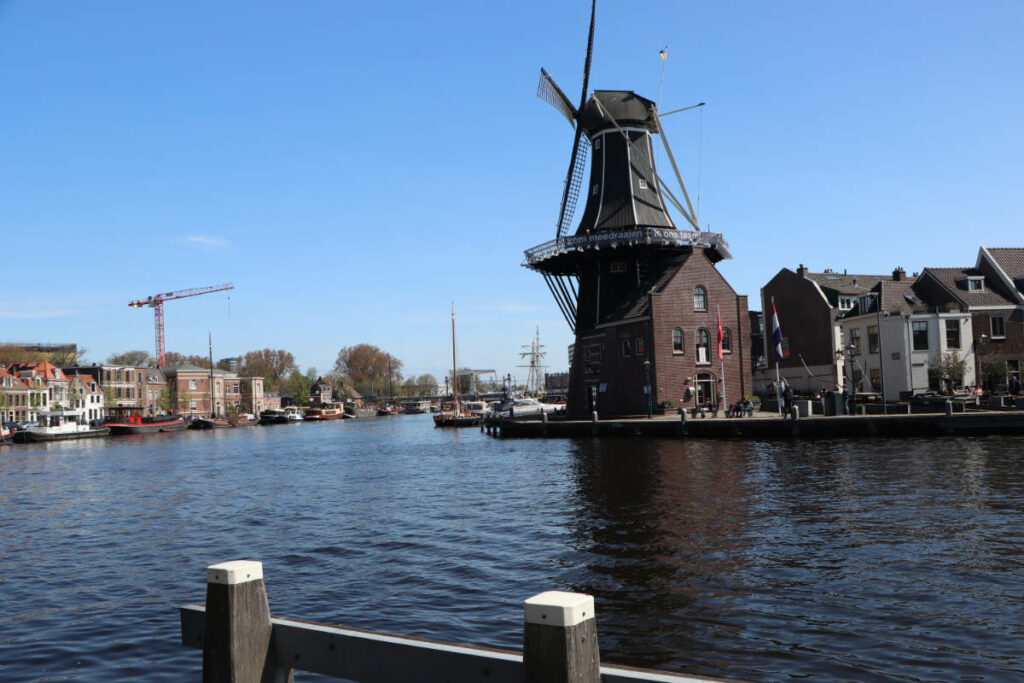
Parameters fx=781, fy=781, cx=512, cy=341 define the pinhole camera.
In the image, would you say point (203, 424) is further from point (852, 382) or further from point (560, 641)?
point (560, 641)

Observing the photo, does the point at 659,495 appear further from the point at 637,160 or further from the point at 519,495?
the point at 637,160

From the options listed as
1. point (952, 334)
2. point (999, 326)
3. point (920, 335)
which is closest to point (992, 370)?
point (952, 334)

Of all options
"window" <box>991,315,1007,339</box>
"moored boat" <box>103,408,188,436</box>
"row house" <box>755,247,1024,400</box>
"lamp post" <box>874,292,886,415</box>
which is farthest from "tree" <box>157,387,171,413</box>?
"window" <box>991,315,1007,339</box>

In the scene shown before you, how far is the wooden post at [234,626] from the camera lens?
514 centimetres

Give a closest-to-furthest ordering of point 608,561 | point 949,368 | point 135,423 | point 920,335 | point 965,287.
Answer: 1. point 608,561
2. point 949,368
3. point 920,335
4. point 965,287
5. point 135,423

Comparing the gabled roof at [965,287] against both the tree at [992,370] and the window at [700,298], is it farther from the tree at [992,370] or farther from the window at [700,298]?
the window at [700,298]

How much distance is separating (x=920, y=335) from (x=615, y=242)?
24909 millimetres

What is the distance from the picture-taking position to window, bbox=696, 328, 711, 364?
58594 mm

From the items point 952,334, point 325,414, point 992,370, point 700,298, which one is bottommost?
point 325,414

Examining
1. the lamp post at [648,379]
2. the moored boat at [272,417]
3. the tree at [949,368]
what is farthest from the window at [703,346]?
the moored boat at [272,417]

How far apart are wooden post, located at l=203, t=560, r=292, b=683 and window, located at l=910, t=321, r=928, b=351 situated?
6395 cm

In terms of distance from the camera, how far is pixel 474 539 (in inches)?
728

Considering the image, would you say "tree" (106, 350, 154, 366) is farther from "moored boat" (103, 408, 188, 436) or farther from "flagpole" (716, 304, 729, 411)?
"flagpole" (716, 304, 729, 411)

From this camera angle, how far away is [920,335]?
198ft
